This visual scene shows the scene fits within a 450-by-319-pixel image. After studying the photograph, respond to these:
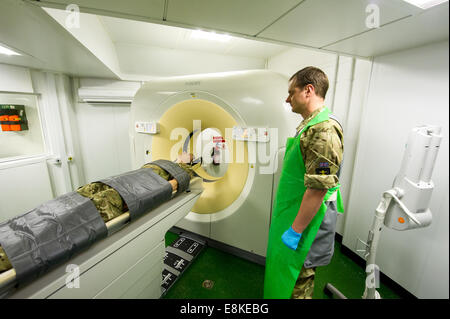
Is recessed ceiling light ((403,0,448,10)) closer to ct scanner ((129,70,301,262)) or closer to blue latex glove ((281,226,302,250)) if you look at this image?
ct scanner ((129,70,301,262))

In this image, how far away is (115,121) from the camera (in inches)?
125

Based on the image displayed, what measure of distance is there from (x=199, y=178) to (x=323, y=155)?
1162 mm

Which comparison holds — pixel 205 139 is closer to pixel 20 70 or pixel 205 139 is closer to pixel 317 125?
pixel 317 125

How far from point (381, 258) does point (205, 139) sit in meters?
2.06

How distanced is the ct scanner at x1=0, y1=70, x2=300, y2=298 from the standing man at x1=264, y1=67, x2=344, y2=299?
0.44 metres

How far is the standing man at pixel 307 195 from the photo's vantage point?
930 mm

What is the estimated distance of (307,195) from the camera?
968 millimetres

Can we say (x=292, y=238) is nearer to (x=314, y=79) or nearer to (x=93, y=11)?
(x=314, y=79)

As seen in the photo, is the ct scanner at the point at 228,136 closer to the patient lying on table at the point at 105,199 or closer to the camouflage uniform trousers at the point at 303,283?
the camouflage uniform trousers at the point at 303,283

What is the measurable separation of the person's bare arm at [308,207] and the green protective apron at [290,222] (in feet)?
0.23
